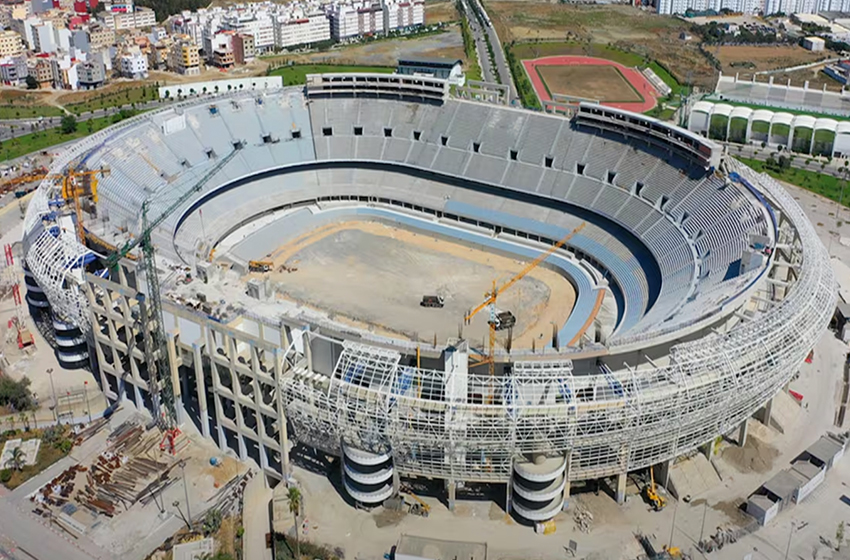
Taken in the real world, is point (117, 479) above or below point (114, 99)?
below

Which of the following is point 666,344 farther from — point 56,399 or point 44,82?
point 44,82

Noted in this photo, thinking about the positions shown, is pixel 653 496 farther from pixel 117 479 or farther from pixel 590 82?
pixel 590 82

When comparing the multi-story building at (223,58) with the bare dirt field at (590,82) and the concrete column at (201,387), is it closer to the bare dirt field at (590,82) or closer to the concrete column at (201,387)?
the bare dirt field at (590,82)

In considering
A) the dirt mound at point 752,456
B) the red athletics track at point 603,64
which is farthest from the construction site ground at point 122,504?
the red athletics track at point 603,64

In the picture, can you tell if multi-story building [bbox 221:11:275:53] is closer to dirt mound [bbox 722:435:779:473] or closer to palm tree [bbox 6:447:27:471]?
palm tree [bbox 6:447:27:471]

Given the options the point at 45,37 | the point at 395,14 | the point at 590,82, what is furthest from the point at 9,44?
the point at 590,82

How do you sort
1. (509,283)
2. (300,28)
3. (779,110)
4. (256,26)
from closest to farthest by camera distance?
(509,283)
(779,110)
(256,26)
(300,28)

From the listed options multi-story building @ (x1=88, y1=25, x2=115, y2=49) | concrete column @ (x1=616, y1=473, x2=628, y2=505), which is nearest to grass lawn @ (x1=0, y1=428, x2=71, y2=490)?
concrete column @ (x1=616, y1=473, x2=628, y2=505)
